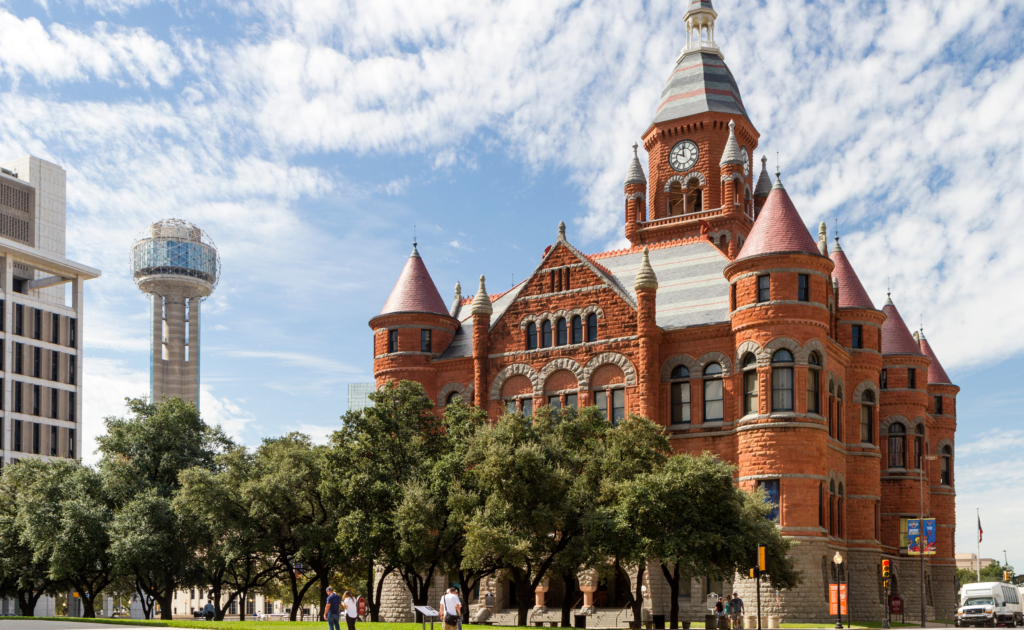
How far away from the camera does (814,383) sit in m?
53.3

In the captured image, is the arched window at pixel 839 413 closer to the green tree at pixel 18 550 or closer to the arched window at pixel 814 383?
the arched window at pixel 814 383

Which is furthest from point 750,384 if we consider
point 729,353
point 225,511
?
point 225,511

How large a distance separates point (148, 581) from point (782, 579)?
30096 mm

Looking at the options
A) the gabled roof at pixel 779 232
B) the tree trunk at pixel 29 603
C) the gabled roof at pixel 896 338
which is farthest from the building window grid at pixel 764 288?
the tree trunk at pixel 29 603

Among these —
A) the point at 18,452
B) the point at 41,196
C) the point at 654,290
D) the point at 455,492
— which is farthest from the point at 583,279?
the point at 41,196

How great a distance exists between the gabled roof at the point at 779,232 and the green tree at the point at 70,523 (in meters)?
33.6

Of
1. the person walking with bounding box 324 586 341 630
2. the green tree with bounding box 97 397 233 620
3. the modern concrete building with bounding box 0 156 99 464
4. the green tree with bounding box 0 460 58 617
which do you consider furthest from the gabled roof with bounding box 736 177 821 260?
the modern concrete building with bounding box 0 156 99 464

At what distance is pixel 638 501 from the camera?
134ft

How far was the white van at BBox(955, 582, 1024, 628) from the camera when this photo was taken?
188ft

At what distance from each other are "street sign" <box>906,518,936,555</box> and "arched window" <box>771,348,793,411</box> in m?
15.0

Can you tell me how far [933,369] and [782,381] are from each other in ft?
112

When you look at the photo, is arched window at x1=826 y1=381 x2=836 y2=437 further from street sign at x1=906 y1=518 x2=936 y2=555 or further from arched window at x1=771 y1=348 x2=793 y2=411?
street sign at x1=906 y1=518 x2=936 y2=555

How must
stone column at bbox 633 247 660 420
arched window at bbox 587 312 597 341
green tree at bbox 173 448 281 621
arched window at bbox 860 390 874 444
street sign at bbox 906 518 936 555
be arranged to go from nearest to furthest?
green tree at bbox 173 448 281 621
stone column at bbox 633 247 660 420
arched window at bbox 587 312 597 341
arched window at bbox 860 390 874 444
street sign at bbox 906 518 936 555

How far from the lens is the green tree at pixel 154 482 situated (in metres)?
48.0
